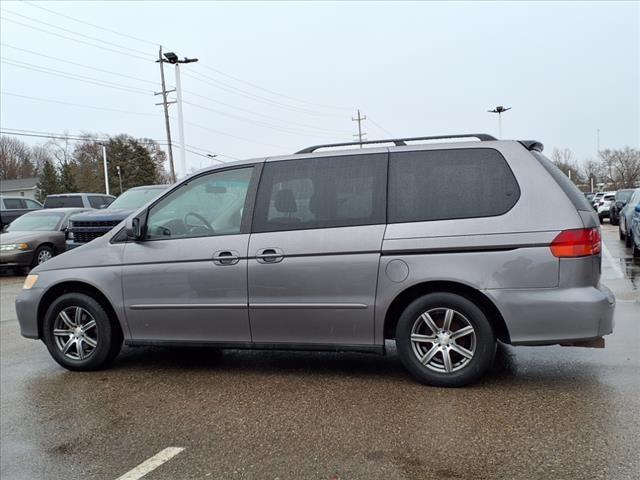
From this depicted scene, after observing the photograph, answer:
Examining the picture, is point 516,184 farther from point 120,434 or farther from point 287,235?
point 120,434

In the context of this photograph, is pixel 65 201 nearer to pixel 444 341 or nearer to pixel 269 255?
pixel 269 255

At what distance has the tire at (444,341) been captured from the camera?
13.6 feet

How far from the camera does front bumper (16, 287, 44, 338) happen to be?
17.3 feet

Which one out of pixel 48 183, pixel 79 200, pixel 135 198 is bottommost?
pixel 135 198

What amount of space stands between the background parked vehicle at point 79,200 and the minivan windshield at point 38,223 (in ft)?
12.7

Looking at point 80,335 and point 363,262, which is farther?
point 80,335

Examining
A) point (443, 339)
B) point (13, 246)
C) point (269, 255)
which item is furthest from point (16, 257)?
point (443, 339)

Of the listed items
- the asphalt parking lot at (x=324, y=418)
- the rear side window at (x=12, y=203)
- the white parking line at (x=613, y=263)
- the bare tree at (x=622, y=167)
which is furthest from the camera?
the bare tree at (x=622, y=167)

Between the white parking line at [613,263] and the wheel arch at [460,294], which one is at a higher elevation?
the wheel arch at [460,294]

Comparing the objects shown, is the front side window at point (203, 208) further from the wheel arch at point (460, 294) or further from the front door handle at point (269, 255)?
the wheel arch at point (460, 294)

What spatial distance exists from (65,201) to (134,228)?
52.4 feet

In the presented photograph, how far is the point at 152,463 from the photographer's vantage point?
3305 millimetres

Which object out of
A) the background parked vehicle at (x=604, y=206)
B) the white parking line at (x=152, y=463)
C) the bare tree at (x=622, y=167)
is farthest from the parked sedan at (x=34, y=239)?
the bare tree at (x=622, y=167)

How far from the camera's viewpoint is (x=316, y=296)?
4430mm
